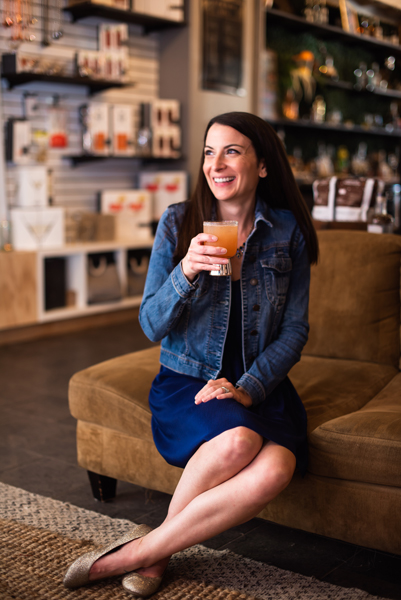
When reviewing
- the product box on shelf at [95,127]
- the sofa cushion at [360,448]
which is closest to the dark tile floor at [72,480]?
the sofa cushion at [360,448]

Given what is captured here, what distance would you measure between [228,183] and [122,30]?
4.18m

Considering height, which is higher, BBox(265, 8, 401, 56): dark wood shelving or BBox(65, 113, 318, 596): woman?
BBox(265, 8, 401, 56): dark wood shelving

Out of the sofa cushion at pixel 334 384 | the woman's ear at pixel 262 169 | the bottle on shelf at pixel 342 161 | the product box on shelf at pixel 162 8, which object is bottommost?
the sofa cushion at pixel 334 384

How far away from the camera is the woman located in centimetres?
171

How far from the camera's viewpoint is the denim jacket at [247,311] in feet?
6.35

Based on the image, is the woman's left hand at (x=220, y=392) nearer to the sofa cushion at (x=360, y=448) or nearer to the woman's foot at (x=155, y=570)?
the sofa cushion at (x=360, y=448)

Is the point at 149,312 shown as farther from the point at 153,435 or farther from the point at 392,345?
the point at 392,345

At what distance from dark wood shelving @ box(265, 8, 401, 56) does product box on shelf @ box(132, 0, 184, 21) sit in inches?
38.7

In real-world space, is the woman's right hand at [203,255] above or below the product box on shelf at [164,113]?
below

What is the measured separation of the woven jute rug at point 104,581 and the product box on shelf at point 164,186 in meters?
4.30

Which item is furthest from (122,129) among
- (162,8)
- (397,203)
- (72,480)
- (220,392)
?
(220,392)

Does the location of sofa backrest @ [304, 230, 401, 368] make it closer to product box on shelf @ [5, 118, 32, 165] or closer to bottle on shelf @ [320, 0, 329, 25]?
product box on shelf @ [5, 118, 32, 165]

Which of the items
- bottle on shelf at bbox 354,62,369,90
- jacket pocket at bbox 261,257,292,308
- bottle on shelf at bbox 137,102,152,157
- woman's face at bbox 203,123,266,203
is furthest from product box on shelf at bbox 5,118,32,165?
bottle on shelf at bbox 354,62,369,90

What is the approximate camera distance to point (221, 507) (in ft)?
5.50
